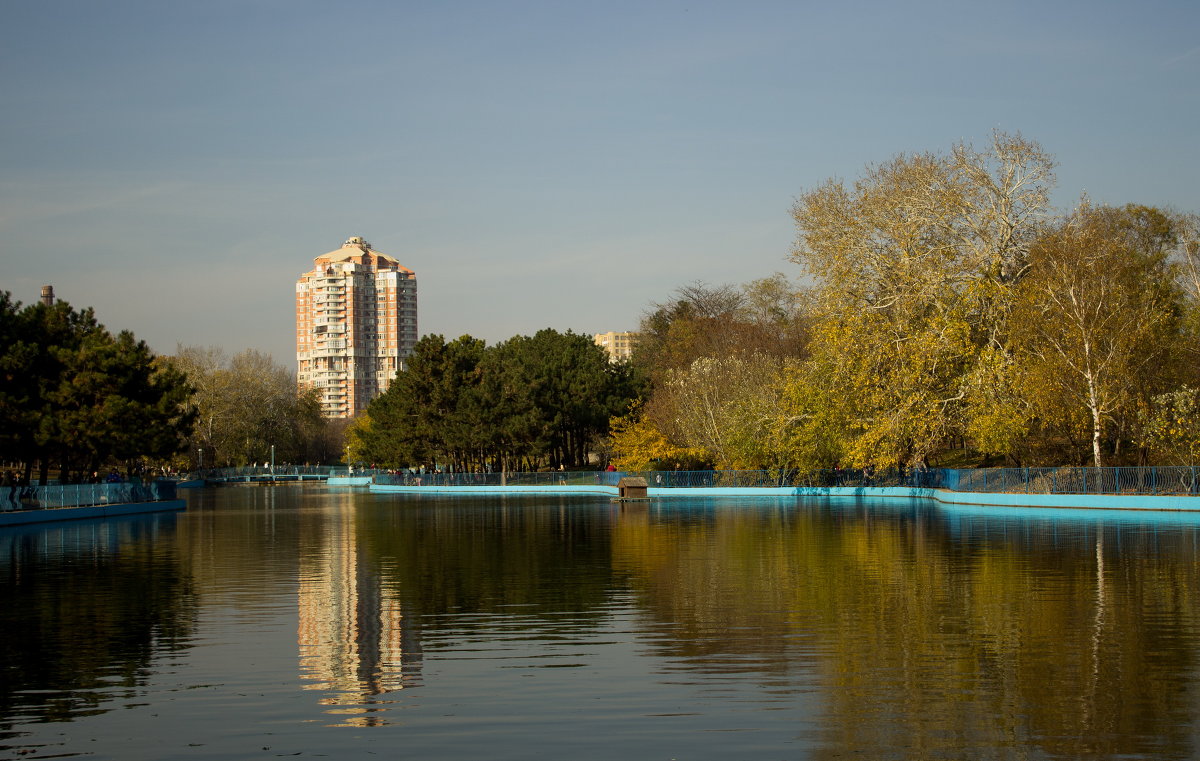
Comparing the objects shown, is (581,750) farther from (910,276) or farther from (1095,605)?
(910,276)

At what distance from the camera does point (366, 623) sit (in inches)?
570

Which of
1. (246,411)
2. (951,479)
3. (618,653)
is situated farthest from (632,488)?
(246,411)

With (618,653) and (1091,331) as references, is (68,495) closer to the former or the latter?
(1091,331)

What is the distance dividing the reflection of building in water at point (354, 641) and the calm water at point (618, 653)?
62 mm

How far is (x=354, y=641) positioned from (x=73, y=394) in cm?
3840

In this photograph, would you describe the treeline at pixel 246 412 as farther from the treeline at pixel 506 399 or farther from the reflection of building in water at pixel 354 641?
the reflection of building in water at pixel 354 641

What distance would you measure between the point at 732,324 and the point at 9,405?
49.8 meters

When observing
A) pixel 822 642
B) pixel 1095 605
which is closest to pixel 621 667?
pixel 822 642

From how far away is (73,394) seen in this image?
154 feet

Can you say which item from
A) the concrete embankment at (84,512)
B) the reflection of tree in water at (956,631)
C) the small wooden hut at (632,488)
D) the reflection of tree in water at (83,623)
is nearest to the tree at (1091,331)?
the reflection of tree in water at (956,631)

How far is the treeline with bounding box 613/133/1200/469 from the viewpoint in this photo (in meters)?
39.8

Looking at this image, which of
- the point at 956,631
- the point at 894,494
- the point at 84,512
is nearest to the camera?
the point at 956,631

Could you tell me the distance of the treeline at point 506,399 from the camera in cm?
8219

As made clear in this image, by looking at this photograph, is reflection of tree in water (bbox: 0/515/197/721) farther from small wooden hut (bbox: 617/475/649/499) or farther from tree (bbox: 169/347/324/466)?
tree (bbox: 169/347/324/466)
